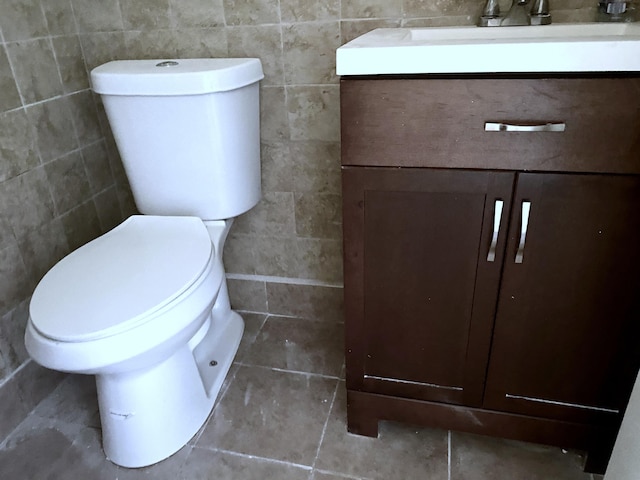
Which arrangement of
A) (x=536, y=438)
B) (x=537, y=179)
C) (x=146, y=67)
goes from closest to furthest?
(x=537, y=179), (x=536, y=438), (x=146, y=67)

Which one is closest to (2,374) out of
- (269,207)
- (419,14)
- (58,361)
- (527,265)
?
(58,361)

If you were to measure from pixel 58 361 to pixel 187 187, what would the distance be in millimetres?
559

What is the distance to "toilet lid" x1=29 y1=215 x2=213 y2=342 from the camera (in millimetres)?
975

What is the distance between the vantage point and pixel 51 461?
123cm

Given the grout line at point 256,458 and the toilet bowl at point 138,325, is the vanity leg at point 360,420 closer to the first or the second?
the grout line at point 256,458

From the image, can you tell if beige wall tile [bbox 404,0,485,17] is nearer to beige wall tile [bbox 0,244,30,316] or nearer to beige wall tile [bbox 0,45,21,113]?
beige wall tile [bbox 0,45,21,113]

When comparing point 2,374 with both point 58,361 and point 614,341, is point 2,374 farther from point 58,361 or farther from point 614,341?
point 614,341

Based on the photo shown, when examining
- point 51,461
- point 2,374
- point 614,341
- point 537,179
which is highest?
point 537,179

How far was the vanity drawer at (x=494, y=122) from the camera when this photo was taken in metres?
0.83

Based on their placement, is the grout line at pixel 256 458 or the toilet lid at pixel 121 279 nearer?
the toilet lid at pixel 121 279

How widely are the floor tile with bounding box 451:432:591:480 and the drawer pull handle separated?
0.80 m

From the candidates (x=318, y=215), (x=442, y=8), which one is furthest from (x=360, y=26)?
(x=318, y=215)

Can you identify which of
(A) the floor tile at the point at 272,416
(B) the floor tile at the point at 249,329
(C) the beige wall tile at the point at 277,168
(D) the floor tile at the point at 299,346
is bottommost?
(B) the floor tile at the point at 249,329

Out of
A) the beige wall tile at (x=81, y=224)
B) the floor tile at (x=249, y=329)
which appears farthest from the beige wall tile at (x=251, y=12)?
the floor tile at (x=249, y=329)
